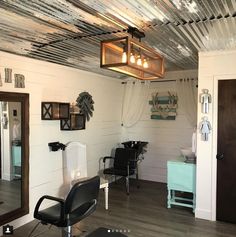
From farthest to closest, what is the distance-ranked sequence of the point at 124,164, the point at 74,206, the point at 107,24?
the point at 124,164 → the point at 74,206 → the point at 107,24

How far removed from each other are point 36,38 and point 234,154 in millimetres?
2905

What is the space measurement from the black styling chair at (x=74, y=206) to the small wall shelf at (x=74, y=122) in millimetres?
1647

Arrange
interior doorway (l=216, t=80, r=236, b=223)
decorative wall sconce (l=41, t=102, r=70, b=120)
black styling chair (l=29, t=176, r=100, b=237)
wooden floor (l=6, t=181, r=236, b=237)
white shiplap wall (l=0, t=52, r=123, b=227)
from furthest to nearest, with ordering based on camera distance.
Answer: decorative wall sconce (l=41, t=102, r=70, b=120), white shiplap wall (l=0, t=52, r=123, b=227), interior doorway (l=216, t=80, r=236, b=223), wooden floor (l=6, t=181, r=236, b=237), black styling chair (l=29, t=176, r=100, b=237)

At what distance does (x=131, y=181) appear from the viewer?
5.80 metres

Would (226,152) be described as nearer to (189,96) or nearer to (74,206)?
(189,96)

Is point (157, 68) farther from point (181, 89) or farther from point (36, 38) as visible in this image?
point (181, 89)

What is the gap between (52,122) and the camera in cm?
409

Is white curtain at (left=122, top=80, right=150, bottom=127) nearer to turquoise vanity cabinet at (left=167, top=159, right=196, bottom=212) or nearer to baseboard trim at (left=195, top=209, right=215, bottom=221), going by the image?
turquoise vanity cabinet at (left=167, top=159, right=196, bottom=212)

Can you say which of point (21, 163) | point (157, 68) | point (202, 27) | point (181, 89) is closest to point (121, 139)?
point (181, 89)

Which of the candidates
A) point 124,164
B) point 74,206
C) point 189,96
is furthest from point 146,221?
point 189,96

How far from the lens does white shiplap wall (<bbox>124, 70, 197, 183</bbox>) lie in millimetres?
5484

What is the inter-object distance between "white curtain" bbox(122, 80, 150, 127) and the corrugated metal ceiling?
7.06ft

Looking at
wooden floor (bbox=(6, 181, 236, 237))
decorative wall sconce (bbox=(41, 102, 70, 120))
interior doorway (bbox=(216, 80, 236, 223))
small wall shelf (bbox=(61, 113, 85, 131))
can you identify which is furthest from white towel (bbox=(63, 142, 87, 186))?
interior doorway (bbox=(216, 80, 236, 223))

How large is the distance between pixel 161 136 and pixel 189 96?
1.07m
